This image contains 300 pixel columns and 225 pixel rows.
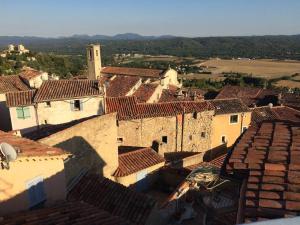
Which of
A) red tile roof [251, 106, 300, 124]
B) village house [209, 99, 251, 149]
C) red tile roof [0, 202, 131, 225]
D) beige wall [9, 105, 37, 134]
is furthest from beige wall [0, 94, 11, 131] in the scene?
red tile roof [251, 106, 300, 124]

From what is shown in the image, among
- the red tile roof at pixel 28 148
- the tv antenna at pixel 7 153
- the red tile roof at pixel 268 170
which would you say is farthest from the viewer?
the red tile roof at pixel 28 148

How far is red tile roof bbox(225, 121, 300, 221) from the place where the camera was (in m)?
4.89

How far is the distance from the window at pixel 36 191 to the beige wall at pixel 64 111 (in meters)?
14.4

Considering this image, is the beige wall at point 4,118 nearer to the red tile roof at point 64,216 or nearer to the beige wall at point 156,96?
the beige wall at point 156,96

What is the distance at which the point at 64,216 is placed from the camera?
9.97 metres

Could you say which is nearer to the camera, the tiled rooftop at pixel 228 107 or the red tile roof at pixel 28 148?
the red tile roof at pixel 28 148

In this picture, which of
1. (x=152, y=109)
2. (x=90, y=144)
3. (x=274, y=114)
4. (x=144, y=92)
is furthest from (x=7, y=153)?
(x=274, y=114)

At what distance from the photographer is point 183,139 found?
27062 mm

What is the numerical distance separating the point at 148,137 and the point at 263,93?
28273mm

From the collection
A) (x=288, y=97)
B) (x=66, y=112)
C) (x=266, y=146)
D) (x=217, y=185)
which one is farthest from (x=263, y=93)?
(x=266, y=146)

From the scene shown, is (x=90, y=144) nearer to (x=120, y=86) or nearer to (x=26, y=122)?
(x=26, y=122)

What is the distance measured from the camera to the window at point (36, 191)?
1070 centimetres

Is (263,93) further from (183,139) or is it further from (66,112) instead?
(66,112)

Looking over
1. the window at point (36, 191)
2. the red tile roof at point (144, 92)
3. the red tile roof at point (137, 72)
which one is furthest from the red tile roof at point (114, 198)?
the red tile roof at point (137, 72)
